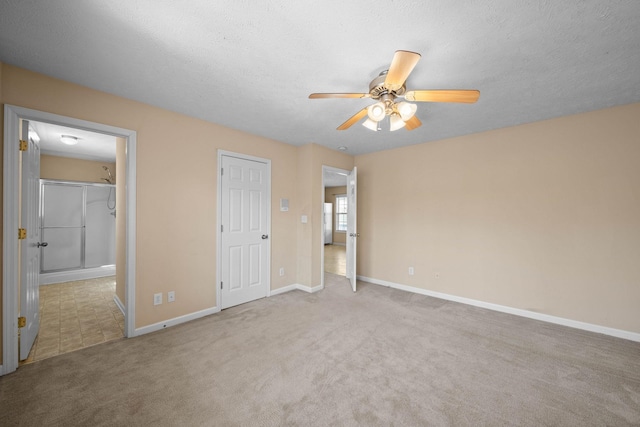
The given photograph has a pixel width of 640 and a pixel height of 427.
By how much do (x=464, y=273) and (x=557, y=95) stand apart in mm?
2434

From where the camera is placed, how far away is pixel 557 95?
246cm

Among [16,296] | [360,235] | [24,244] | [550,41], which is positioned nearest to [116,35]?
[24,244]

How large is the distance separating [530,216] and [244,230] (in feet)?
12.6

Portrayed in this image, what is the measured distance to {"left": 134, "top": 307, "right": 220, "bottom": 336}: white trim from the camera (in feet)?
8.80

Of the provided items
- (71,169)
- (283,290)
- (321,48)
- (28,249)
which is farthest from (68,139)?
(321,48)

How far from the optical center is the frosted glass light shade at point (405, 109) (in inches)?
74.2

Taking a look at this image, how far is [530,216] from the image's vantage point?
3.21 meters

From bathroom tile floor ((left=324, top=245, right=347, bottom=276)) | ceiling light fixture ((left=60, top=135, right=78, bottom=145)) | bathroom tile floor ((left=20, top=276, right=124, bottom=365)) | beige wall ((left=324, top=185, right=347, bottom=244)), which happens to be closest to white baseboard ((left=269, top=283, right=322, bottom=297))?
bathroom tile floor ((left=324, top=245, right=347, bottom=276))

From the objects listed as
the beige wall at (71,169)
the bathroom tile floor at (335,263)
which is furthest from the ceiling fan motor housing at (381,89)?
the beige wall at (71,169)

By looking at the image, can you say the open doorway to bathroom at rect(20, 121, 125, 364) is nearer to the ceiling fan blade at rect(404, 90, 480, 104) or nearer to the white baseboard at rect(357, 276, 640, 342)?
the ceiling fan blade at rect(404, 90, 480, 104)

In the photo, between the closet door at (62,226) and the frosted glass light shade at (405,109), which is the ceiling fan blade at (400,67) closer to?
the frosted glass light shade at (405,109)

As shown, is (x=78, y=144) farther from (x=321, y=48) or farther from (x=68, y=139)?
(x=321, y=48)

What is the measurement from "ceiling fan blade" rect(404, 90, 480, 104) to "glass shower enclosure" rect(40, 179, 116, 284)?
6.27 meters

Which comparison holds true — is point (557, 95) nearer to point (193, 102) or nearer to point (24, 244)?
point (193, 102)
